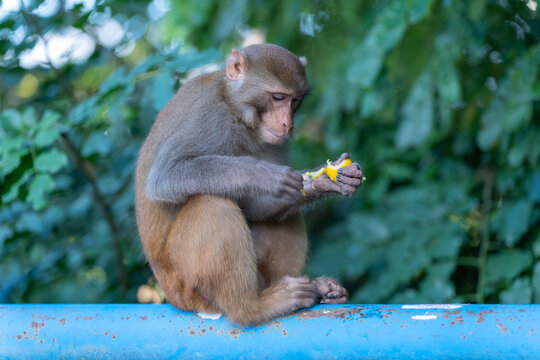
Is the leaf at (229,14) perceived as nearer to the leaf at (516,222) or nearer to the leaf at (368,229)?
the leaf at (368,229)

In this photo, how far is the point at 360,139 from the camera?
585 centimetres

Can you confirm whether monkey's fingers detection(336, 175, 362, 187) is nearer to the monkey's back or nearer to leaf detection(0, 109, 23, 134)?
the monkey's back

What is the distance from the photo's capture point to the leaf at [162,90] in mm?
3493

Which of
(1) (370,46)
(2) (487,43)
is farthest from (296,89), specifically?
(2) (487,43)

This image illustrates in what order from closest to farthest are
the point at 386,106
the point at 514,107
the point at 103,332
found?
the point at 103,332, the point at 514,107, the point at 386,106

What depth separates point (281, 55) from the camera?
11.3 ft

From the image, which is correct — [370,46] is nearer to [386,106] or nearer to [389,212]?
[386,106]

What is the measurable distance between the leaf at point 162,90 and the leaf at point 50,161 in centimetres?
60

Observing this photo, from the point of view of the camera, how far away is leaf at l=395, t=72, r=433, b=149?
4.18 m

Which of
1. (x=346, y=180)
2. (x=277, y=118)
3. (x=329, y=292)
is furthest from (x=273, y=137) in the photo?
(x=329, y=292)

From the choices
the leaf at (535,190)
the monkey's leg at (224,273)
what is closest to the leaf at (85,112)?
the monkey's leg at (224,273)

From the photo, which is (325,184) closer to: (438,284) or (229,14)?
(438,284)

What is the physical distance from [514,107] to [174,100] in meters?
2.15

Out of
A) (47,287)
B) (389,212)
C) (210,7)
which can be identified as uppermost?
(210,7)
